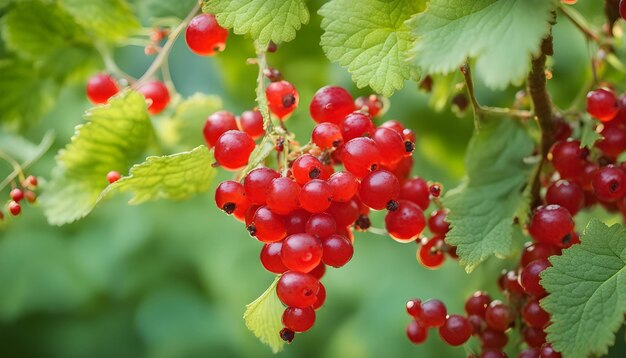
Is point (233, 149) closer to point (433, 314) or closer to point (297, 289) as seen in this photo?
point (297, 289)

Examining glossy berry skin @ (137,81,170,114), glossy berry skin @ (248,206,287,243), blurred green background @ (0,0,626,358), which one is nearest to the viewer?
glossy berry skin @ (248,206,287,243)

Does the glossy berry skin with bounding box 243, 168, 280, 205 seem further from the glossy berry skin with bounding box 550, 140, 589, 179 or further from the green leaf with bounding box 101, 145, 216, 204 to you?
the glossy berry skin with bounding box 550, 140, 589, 179

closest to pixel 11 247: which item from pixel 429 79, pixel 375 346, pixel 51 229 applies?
pixel 51 229

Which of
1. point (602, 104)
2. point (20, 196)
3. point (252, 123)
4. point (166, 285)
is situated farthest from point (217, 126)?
point (166, 285)

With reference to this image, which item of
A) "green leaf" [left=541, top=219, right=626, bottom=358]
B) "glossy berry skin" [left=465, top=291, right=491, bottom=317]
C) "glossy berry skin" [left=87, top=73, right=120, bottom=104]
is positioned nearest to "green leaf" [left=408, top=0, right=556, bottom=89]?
"green leaf" [left=541, top=219, right=626, bottom=358]

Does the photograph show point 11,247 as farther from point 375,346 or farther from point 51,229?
point 375,346

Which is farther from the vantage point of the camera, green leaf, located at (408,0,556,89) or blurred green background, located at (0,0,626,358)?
blurred green background, located at (0,0,626,358)

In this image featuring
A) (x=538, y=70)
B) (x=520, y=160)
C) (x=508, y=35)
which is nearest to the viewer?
(x=508, y=35)
